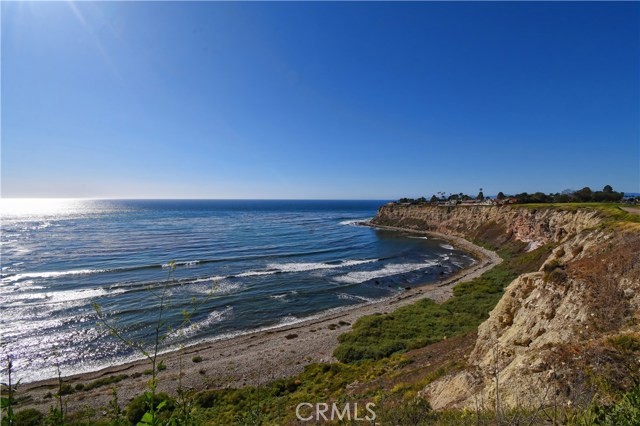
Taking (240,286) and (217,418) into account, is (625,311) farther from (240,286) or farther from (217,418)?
(240,286)

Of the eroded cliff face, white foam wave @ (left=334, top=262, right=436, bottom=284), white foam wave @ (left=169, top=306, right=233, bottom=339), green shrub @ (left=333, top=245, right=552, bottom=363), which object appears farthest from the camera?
the eroded cliff face

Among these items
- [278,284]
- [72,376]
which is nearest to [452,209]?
[278,284]

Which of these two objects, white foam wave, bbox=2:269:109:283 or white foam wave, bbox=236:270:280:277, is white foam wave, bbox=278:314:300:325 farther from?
white foam wave, bbox=2:269:109:283

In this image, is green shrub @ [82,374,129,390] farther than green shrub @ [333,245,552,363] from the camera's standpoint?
No

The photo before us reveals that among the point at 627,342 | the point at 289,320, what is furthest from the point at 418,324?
the point at 627,342

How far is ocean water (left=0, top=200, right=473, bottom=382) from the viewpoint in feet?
81.0

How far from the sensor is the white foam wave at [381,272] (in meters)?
43.9

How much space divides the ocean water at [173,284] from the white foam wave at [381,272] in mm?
161

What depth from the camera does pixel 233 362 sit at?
21.6m

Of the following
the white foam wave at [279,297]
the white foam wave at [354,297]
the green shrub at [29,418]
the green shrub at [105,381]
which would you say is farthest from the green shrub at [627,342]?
the white foam wave at [279,297]

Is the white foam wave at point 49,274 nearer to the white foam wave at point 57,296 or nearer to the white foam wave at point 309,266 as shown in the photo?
the white foam wave at point 57,296

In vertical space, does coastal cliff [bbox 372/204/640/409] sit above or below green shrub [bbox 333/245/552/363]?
above

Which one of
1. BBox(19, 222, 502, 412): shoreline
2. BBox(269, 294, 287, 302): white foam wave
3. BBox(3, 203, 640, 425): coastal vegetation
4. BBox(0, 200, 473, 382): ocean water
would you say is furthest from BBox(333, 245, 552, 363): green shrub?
BBox(269, 294, 287, 302): white foam wave

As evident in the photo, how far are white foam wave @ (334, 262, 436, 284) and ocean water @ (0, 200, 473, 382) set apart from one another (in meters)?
0.16
